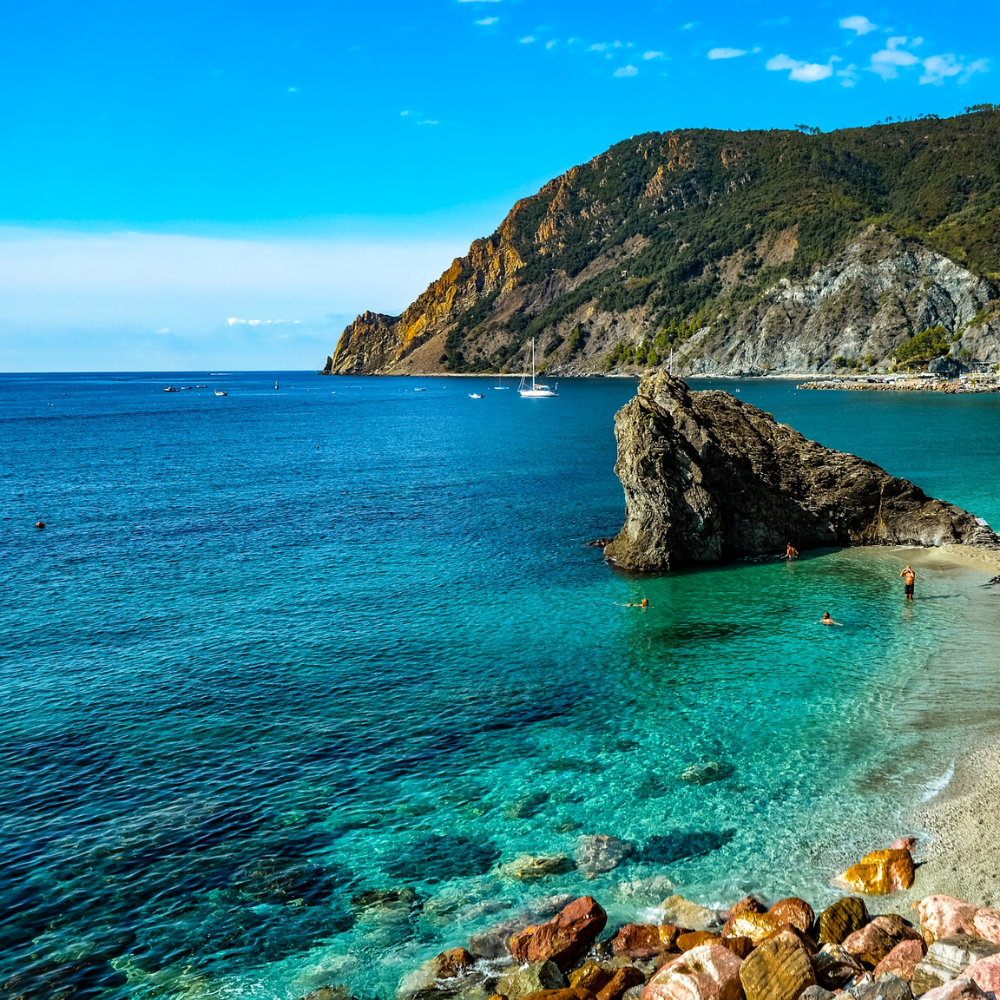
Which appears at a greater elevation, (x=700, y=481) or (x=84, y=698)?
(x=700, y=481)

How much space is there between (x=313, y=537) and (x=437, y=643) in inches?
852

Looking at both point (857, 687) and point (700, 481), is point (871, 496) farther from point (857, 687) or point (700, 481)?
point (857, 687)

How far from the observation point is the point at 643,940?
48.3 feet

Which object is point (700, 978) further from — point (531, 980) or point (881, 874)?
point (881, 874)

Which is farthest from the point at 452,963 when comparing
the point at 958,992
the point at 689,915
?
the point at 958,992

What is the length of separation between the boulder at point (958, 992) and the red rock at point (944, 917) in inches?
103

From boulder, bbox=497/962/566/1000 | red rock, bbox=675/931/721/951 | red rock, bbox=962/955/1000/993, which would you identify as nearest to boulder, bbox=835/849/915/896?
red rock, bbox=675/931/721/951

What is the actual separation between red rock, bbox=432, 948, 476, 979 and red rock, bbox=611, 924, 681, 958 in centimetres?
264

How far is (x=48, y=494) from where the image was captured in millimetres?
67625

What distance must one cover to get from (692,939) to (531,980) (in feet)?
9.90

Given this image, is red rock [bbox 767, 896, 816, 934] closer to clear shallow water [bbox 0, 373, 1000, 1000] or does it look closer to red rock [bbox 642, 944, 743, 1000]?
clear shallow water [bbox 0, 373, 1000, 1000]

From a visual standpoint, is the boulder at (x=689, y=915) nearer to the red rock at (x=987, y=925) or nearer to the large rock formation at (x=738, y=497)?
the red rock at (x=987, y=925)

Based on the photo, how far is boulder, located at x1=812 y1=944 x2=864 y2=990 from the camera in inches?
507

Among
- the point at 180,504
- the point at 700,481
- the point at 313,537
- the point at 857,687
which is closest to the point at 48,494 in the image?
the point at 180,504
